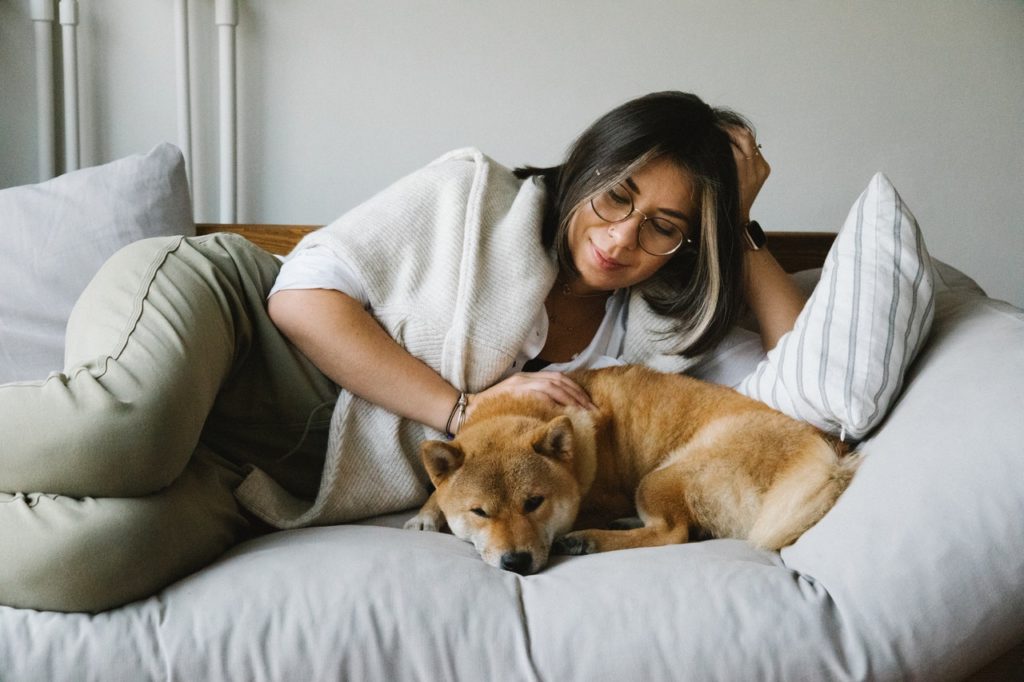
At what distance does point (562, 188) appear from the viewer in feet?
5.95

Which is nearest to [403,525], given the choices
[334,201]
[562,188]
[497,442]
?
[497,442]

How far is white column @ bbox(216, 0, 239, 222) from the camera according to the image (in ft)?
7.58

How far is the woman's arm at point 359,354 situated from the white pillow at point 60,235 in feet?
1.64

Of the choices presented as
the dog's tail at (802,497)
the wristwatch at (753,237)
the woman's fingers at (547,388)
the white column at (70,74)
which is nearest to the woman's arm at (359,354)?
the woman's fingers at (547,388)

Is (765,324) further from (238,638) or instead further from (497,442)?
(238,638)

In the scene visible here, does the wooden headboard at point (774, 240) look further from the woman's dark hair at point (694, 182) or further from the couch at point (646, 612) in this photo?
the couch at point (646, 612)

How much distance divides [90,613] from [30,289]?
0.98m

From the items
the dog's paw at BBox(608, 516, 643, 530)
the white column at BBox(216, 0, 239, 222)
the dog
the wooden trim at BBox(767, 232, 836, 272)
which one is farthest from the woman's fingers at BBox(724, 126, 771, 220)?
the white column at BBox(216, 0, 239, 222)

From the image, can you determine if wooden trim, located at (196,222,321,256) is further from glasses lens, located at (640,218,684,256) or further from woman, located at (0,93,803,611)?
glasses lens, located at (640,218,684,256)

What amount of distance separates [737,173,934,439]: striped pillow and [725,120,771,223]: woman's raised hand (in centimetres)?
27

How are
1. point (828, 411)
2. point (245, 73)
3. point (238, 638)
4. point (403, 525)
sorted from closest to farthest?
1. point (238, 638)
2. point (828, 411)
3. point (403, 525)
4. point (245, 73)

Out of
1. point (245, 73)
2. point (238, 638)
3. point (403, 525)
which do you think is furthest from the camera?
point (245, 73)

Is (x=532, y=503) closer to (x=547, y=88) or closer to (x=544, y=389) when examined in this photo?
(x=544, y=389)

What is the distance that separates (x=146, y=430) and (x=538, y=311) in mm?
807
